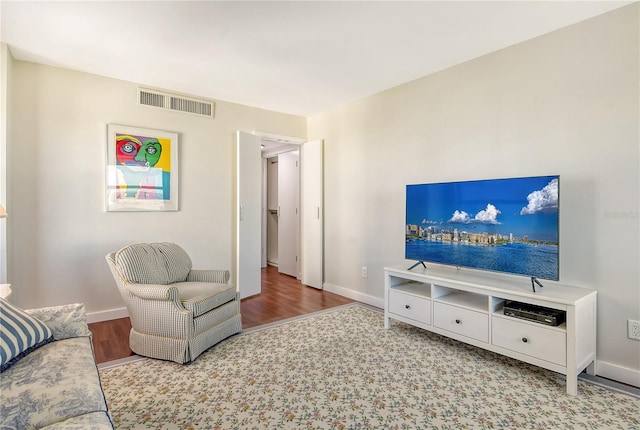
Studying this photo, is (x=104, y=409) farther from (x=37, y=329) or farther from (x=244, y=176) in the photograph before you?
(x=244, y=176)

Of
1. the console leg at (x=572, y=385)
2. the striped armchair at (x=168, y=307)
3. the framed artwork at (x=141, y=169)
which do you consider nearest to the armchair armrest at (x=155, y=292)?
the striped armchair at (x=168, y=307)

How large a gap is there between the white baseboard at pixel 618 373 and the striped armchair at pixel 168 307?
272 centimetres

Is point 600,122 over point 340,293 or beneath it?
over

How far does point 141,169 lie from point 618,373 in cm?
436

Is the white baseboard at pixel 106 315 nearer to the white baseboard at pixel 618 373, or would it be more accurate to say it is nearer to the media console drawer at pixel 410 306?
the media console drawer at pixel 410 306

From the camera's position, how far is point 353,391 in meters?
2.10

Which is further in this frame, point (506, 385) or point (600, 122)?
point (600, 122)

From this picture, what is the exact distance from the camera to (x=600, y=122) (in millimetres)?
2305

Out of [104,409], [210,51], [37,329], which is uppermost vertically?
[210,51]

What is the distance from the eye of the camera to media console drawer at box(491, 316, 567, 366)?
209 centimetres

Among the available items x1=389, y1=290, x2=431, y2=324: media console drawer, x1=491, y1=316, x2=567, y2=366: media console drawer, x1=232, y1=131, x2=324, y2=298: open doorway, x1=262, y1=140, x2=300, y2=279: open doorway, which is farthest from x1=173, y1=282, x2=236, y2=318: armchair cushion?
x1=262, y1=140, x2=300, y2=279: open doorway

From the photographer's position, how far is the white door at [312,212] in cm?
467

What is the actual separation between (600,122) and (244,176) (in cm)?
348

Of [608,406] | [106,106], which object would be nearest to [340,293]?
[608,406]
